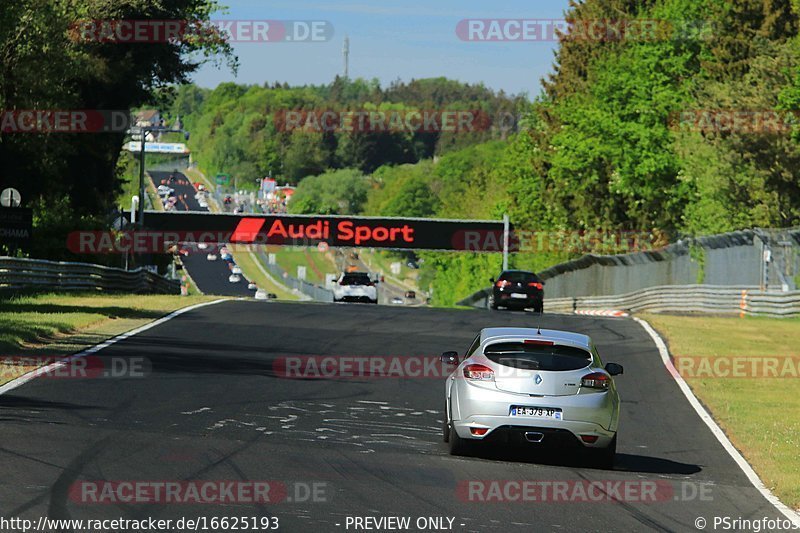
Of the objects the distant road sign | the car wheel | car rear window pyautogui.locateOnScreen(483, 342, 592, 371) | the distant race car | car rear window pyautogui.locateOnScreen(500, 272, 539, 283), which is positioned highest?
the distant road sign

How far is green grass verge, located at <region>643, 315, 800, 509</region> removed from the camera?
14.8 meters

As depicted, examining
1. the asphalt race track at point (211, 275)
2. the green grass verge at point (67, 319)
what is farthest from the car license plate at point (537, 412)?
the asphalt race track at point (211, 275)

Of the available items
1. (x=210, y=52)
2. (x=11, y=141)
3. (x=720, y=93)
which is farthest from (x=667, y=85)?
(x=11, y=141)

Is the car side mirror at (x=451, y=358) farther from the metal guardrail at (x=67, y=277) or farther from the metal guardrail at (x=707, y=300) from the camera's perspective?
the metal guardrail at (x=707, y=300)

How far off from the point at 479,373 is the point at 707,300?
3044cm

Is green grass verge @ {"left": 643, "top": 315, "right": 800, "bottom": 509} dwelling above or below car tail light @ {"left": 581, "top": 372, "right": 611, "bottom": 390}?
below

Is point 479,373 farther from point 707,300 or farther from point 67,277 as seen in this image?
point 707,300

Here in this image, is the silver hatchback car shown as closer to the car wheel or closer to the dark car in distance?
the car wheel

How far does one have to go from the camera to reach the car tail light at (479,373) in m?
13.7

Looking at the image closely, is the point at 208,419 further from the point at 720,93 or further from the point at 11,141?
the point at 720,93

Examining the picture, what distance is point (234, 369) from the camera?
70.7ft

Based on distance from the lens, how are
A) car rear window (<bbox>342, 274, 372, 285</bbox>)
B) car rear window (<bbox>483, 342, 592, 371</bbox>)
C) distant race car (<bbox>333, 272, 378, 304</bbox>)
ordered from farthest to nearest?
car rear window (<bbox>342, 274, 372, 285</bbox>) → distant race car (<bbox>333, 272, 378, 304</bbox>) → car rear window (<bbox>483, 342, 592, 371</bbox>)

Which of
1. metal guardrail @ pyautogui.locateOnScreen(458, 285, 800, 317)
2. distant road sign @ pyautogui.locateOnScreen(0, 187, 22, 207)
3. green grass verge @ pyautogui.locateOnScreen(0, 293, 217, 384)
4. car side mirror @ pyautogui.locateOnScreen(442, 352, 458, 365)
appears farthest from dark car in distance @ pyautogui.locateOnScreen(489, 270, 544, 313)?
car side mirror @ pyautogui.locateOnScreen(442, 352, 458, 365)

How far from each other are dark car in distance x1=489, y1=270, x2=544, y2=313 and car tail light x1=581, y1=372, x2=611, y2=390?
31.3 metres
